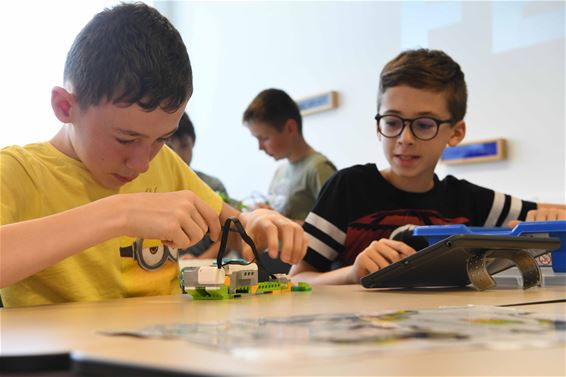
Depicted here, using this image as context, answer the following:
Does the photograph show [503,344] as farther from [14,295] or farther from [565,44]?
[565,44]

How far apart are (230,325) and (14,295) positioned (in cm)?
62

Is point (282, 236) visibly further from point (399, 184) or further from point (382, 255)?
point (399, 184)

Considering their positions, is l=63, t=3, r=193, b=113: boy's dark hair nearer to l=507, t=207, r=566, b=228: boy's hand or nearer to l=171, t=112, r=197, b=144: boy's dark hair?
l=507, t=207, r=566, b=228: boy's hand

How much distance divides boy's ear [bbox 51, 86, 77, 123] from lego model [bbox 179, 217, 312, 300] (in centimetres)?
36

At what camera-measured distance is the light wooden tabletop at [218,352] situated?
30cm

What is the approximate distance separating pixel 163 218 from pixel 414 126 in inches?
34.3

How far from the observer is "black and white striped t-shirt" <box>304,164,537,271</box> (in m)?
1.45

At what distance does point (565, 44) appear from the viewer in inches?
98.9

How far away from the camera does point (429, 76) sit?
1.48m

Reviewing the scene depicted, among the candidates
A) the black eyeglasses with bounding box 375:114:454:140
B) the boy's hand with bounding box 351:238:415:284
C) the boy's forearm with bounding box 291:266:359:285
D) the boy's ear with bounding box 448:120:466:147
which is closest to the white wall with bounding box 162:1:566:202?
the boy's ear with bounding box 448:120:466:147

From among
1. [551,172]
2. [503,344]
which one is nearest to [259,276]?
[503,344]

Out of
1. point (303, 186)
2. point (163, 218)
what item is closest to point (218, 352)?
point (163, 218)

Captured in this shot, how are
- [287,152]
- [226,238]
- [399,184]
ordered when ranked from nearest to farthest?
[226,238], [399,184], [287,152]

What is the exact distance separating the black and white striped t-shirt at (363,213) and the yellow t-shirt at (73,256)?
0.42m
